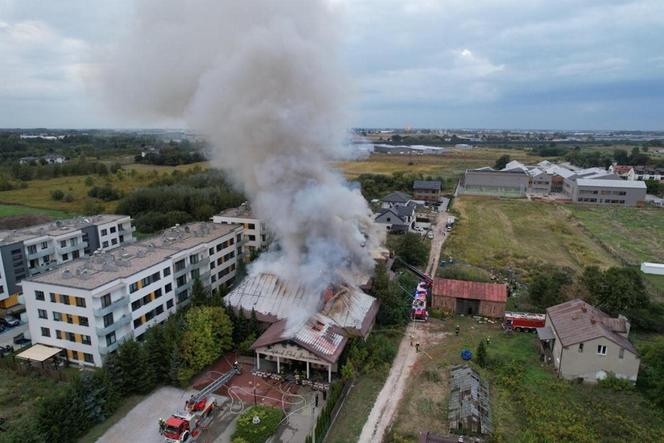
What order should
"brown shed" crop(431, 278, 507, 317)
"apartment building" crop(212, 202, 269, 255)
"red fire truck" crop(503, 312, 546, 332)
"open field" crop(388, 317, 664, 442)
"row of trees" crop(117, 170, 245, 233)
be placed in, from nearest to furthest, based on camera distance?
"open field" crop(388, 317, 664, 442)
"red fire truck" crop(503, 312, 546, 332)
"brown shed" crop(431, 278, 507, 317)
"apartment building" crop(212, 202, 269, 255)
"row of trees" crop(117, 170, 245, 233)

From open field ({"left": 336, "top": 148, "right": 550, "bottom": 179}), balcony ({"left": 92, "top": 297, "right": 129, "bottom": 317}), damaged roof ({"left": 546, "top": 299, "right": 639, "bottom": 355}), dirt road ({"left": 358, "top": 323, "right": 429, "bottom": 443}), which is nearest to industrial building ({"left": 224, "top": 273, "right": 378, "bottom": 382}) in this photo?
dirt road ({"left": 358, "top": 323, "right": 429, "bottom": 443})

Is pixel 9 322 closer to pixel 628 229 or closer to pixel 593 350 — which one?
pixel 593 350

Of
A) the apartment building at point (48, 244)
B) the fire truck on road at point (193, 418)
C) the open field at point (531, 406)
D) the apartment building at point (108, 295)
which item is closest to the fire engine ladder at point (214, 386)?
the fire truck on road at point (193, 418)

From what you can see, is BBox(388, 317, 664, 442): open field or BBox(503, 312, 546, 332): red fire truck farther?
BBox(503, 312, 546, 332): red fire truck

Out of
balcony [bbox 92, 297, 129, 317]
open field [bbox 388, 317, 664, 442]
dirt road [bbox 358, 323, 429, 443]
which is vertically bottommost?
dirt road [bbox 358, 323, 429, 443]

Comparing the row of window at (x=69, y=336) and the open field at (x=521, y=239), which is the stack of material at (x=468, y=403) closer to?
the row of window at (x=69, y=336)

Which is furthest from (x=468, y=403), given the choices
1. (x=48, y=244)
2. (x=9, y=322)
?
(x=48, y=244)

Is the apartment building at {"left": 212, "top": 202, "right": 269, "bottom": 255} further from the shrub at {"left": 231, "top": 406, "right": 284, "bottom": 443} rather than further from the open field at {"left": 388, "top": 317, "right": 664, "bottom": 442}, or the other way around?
the shrub at {"left": 231, "top": 406, "right": 284, "bottom": 443}

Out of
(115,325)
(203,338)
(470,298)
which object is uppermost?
(115,325)

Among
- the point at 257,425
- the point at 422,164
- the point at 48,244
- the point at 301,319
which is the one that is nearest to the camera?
the point at 257,425
